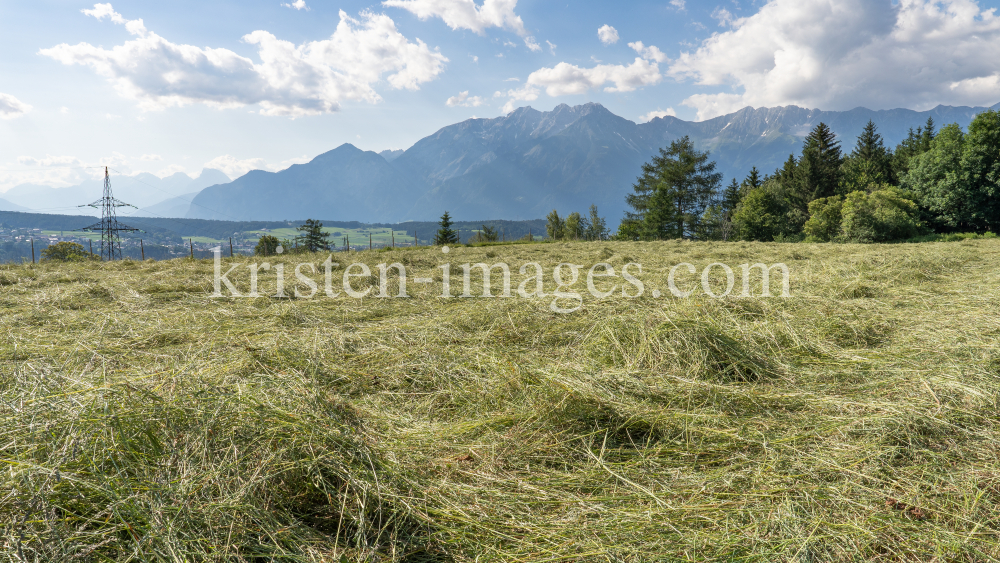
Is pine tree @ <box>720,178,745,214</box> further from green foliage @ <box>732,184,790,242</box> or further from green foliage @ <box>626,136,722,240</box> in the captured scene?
green foliage @ <box>732,184,790,242</box>

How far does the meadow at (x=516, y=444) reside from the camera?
5.21 feet

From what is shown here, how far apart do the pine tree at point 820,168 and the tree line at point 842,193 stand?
0.32 feet

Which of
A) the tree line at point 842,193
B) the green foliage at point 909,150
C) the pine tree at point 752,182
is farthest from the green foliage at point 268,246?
the green foliage at point 909,150

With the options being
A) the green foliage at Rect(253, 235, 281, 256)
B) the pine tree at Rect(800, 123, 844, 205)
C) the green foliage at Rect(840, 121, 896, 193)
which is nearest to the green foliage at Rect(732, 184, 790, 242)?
the pine tree at Rect(800, 123, 844, 205)

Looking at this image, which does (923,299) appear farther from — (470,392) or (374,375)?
(374,375)

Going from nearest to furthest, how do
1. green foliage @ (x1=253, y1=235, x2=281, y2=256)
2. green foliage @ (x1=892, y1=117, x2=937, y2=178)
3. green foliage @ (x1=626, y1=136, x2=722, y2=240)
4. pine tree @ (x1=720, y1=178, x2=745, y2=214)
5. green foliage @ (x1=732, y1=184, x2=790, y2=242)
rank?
1. green foliage @ (x1=253, y1=235, x2=281, y2=256)
2. green foliage @ (x1=892, y1=117, x2=937, y2=178)
3. green foliage @ (x1=732, y1=184, x2=790, y2=242)
4. green foliage @ (x1=626, y1=136, x2=722, y2=240)
5. pine tree @ (x1=720, y1=178, x2=745, y2=214)

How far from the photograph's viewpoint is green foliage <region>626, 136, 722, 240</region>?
42125 mm

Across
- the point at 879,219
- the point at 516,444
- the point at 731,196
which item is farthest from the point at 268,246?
the point at 731,196

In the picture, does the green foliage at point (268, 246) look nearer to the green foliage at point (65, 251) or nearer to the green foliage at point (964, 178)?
the green foliage at point (65, 251)

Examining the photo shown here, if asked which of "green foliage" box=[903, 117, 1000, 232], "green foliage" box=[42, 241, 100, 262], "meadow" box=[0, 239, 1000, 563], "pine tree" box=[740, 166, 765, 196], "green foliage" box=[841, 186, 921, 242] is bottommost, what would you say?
"meadow" box=[0, 239, 1000, 563]

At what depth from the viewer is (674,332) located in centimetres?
362

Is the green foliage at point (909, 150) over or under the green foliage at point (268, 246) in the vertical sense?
over

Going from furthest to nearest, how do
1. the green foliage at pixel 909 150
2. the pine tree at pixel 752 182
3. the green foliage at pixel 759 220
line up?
the pine tree at pixel 752 182
the green foliage at pixel 759 220
the green foliage at pixel 909 150

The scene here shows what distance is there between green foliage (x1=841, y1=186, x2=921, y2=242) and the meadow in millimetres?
27574
